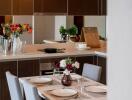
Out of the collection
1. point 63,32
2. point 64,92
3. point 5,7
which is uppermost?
point 5,7

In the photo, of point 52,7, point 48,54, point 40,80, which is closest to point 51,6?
point 52,7

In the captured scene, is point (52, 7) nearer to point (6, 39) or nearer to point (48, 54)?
point (48, 54)

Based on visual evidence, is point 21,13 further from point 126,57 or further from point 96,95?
point 126,57

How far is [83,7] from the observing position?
14.8 feet

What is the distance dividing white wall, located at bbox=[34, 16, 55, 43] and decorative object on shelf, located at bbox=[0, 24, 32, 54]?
1.09 ft

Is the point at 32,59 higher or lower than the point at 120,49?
lower

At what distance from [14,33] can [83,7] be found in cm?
128

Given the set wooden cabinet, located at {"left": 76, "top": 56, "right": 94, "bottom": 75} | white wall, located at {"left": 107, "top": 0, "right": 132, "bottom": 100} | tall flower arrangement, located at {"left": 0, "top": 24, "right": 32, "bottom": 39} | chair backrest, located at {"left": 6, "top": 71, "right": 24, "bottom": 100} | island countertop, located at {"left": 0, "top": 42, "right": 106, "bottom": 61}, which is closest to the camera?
white wall, located at {"left": 107, "top": 0, "right": 132, "bottom": 100}

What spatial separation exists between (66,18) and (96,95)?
2.34 meters

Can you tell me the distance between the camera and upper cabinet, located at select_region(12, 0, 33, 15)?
3922 millimetres

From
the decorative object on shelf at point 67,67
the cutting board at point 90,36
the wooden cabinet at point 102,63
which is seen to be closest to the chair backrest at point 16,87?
the decorative object on shelf at point 67,67

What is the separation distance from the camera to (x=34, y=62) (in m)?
3.87

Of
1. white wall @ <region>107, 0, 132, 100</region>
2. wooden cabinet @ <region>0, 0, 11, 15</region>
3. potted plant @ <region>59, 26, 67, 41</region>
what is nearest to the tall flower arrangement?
wooden cabinet @ <region>0, 0, 11, 15</region>

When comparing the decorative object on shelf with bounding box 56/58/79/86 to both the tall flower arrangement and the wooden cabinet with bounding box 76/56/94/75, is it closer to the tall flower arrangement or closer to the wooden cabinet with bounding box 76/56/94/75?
the tall flower arrangement
